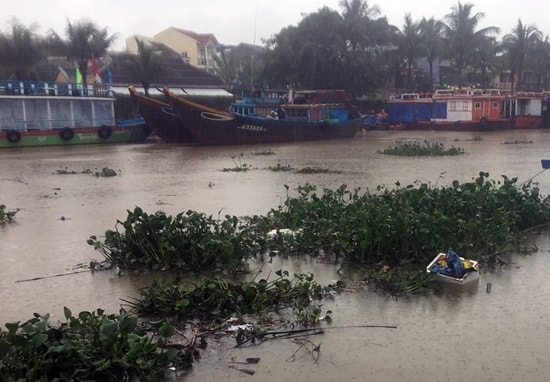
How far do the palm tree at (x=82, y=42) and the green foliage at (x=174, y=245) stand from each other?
87.1 feet

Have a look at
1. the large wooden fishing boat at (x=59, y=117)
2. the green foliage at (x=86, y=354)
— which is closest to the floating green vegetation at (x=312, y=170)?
the green foliage at (x=86, y=354)

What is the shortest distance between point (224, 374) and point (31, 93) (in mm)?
22125

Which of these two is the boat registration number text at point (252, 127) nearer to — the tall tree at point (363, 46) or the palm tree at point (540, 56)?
the tall tree at point (363, 46)

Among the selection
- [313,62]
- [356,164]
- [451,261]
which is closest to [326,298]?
[451,261]

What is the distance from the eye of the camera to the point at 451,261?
4.64 metres

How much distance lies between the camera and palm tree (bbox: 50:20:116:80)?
28891 millimetres

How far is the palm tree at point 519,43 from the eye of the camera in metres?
38.8

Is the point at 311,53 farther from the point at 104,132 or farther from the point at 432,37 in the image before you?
the point at 104,132

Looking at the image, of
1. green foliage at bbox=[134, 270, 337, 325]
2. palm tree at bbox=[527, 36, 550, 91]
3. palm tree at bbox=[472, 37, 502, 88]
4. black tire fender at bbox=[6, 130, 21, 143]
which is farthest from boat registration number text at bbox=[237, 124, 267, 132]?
palm tree at bbox=[527, 36, 550, 91]

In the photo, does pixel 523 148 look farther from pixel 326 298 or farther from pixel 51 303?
pixel 51 303

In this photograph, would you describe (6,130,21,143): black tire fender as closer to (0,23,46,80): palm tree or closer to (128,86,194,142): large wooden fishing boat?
(128,86,194,142): large wooden fishing boat

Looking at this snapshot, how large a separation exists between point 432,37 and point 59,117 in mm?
25911

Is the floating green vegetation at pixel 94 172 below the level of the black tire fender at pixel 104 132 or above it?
below

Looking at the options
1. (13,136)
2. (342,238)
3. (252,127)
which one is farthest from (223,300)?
(13,136)
